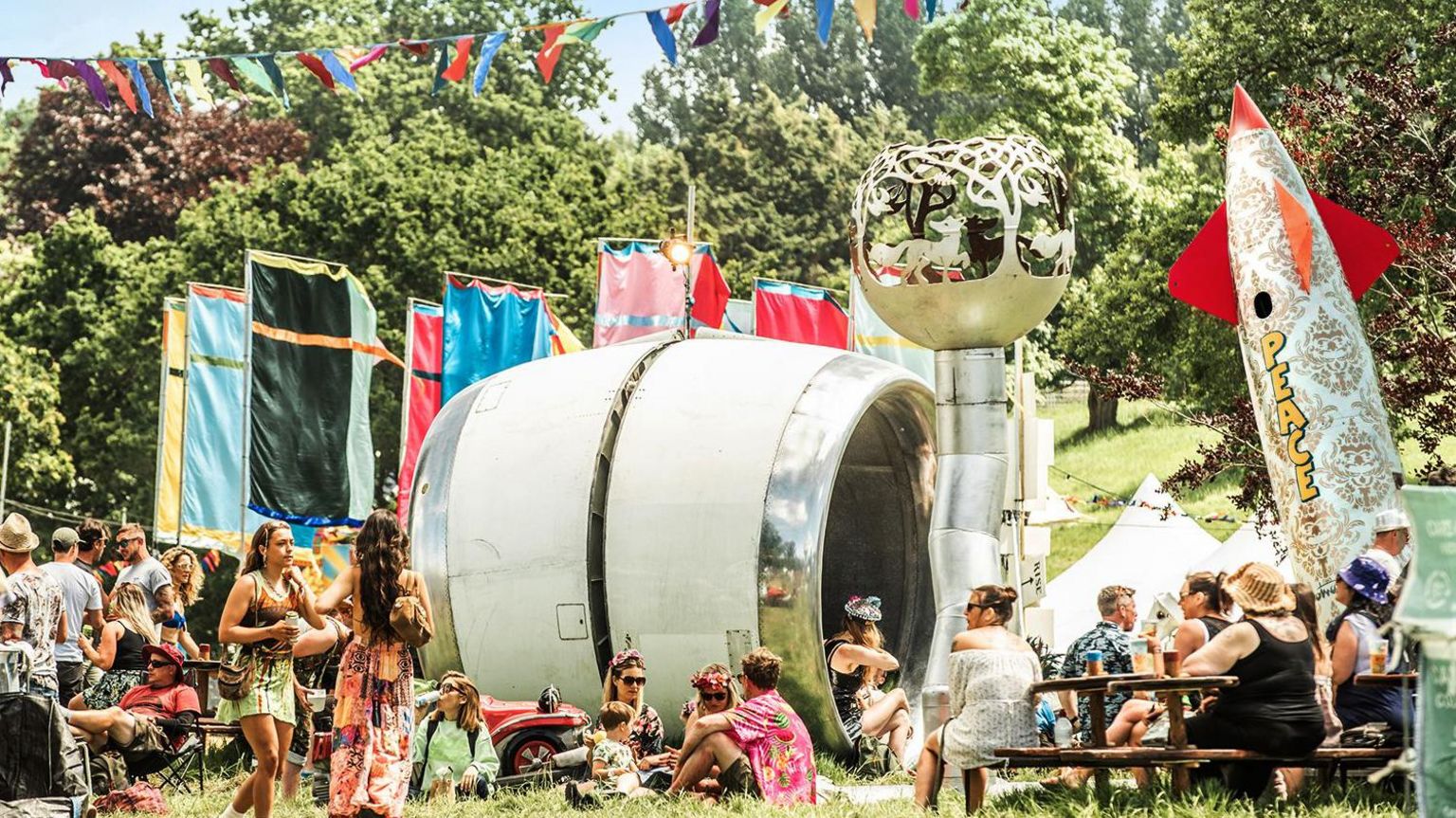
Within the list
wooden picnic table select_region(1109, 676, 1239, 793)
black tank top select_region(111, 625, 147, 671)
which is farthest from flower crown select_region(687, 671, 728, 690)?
black tank top select_region(111, 625, 147, 671)

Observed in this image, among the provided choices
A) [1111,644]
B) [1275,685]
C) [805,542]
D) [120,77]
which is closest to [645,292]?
[120,77]

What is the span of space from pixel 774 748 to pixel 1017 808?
5.60 feet

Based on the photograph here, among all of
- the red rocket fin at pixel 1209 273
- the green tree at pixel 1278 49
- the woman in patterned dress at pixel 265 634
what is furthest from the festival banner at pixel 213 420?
the woman in patterned dress at pixel 265 634

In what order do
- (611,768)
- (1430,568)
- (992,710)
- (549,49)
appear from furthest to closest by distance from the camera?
1. (549,49)
2. (611,768)
3. (992,710)
4. (1430,568)

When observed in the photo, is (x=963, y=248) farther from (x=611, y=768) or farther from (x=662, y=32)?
(x=611, y=768)

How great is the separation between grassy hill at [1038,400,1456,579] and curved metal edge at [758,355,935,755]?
1016 inches

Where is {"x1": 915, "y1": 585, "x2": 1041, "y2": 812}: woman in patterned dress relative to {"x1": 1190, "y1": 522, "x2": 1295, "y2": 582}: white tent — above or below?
below

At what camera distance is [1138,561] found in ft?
83.0

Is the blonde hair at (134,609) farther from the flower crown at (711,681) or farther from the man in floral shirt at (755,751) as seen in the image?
the man in floral shirt at (755,751)

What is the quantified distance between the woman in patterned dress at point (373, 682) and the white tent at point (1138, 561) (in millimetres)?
16930

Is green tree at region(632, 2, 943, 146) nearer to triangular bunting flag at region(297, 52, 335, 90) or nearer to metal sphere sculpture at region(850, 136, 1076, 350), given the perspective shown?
triangular bunting flag at region(297, 52, 335, 90)

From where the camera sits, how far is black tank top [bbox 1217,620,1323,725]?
888 cm

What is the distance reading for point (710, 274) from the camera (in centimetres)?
2556

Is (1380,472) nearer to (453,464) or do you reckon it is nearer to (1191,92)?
(453,464)
